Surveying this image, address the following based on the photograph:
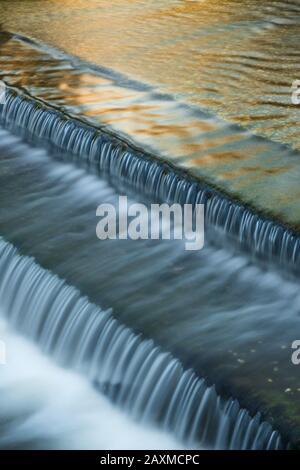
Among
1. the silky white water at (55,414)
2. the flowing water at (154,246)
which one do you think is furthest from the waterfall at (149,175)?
the silky white water at (55,414)

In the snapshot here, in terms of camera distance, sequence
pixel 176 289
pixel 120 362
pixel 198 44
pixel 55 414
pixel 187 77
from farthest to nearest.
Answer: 1. pixel 198 44
2. pixel 187 77
3. pixel 176 289
4. pixel 55 414
5. pixel 120 362

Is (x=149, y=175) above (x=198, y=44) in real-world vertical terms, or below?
below

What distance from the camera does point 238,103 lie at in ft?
30.7

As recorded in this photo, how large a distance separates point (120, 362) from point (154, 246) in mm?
1431

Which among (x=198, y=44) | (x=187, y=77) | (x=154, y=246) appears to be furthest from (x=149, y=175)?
(x=198, y=44)

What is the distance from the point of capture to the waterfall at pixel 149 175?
23.9 ft

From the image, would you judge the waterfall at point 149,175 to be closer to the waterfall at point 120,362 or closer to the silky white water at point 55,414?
the waterfall at point 120,362

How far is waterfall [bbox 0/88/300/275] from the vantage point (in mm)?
7273

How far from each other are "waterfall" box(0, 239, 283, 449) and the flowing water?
11mm

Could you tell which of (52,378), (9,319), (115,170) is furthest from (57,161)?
(52,378)

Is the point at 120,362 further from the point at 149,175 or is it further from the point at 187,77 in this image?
the point at 187,77

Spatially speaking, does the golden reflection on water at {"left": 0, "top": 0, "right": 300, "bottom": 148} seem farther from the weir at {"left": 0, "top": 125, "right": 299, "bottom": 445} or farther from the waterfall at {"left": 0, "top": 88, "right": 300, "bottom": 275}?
the weir at {"left": 0, "top": 125, "right": 299, "bottom": 445}

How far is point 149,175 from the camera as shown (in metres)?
8.37
